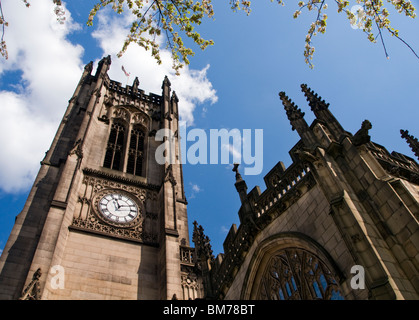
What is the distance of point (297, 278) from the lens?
8.88 meters

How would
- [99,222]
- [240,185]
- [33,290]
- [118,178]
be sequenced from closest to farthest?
[240,185], [33,290], [99,222], [118,178]

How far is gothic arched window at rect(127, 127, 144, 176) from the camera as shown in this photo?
2634cm

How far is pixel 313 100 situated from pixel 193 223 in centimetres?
673

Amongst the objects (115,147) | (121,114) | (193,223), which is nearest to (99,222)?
(193,223)

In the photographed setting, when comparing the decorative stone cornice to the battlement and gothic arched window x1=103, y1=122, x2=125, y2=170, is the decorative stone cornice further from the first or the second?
the battlement

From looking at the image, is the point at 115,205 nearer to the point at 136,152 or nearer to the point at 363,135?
the point at 136,152

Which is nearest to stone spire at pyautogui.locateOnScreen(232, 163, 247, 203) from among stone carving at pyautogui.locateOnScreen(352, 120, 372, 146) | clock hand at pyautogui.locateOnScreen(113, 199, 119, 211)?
stone carving at pyautogui.locateOnScreen(352, 120, 372, 146)

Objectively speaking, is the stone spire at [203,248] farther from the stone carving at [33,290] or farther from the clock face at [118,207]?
the clock face at [118,207]

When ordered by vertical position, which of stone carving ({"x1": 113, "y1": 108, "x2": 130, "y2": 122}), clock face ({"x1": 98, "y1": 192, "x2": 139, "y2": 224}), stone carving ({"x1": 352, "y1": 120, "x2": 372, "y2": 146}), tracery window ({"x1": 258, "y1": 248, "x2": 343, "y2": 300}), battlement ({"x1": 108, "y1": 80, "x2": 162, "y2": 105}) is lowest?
tracery window ({"x1": 258, "y1": 248, "x2": 343, "y2": 300})

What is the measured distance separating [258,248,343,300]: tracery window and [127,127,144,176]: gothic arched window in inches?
682

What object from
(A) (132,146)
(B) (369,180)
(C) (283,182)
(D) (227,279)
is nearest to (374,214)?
(B) (369,180)

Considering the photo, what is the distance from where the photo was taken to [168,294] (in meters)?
16.4

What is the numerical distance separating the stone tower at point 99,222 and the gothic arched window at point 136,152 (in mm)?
89
